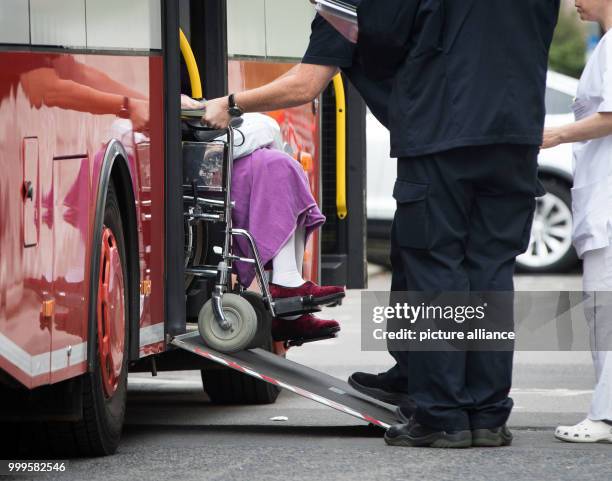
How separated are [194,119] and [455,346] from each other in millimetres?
1362

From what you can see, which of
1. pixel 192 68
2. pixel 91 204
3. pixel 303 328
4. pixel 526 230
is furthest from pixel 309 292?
pixel 91 204

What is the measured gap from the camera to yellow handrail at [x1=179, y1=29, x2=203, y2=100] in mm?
6480

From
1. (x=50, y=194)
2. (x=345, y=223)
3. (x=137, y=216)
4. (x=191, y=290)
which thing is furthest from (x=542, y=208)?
(x=50, y=194)

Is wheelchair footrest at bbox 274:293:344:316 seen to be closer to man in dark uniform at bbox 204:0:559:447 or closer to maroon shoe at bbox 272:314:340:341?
maroon shoe at bbox 272:314:340:341

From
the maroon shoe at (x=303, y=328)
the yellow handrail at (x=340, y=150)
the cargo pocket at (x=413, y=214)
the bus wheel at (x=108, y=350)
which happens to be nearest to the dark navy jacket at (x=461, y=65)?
the cargo pocket at (x=413, y=214)

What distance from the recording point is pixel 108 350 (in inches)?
210

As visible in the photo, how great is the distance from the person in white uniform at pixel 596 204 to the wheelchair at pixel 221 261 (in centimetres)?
105

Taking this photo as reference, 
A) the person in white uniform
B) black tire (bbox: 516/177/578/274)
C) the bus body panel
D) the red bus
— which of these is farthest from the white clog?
black tire (bbox: 516/177/578/274)

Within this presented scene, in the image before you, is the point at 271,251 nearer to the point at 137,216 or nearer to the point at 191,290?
the point at 191,290

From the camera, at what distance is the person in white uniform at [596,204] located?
5688mm

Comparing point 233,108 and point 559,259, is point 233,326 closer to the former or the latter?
point 233,108

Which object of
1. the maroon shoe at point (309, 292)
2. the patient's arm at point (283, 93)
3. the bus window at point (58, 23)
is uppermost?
the bus window at point (58, 23)

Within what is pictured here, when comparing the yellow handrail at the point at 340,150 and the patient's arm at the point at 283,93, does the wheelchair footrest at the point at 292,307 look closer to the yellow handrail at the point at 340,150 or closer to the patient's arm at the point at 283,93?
the patient's arm at the point at 283,93

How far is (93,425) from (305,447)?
73 cm
